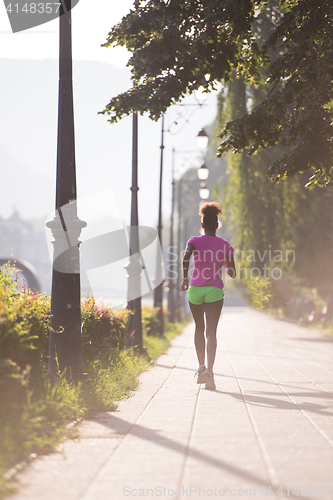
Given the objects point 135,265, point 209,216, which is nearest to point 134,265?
point 135,265

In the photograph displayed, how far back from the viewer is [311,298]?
35.9 meters

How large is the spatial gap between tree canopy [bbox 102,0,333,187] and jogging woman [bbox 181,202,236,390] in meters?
2.45

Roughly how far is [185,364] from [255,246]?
27.9ft

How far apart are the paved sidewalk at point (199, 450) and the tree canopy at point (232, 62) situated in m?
3.91

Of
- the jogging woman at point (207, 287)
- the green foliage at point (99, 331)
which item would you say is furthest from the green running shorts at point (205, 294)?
the green foliage at point (99, 331)

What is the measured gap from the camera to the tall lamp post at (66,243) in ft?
19.6

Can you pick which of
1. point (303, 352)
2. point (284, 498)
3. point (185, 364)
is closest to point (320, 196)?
point (303, 352)

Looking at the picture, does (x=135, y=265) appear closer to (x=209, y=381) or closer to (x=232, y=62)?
(x=232, y=62)

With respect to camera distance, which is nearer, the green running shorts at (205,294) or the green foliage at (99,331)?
the green running shorts at (205,294)

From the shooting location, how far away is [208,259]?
6.61 meters

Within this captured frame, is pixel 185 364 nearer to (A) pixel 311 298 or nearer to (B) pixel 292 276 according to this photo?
(B) pixel 292 276

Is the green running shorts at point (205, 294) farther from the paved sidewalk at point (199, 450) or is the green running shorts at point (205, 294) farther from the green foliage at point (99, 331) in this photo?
the green foliage at point (99, 331)

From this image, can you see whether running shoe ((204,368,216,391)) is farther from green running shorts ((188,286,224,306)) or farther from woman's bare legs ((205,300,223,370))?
green running shorts ((188,286,224,306))

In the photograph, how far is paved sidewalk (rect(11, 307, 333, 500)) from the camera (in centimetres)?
302
